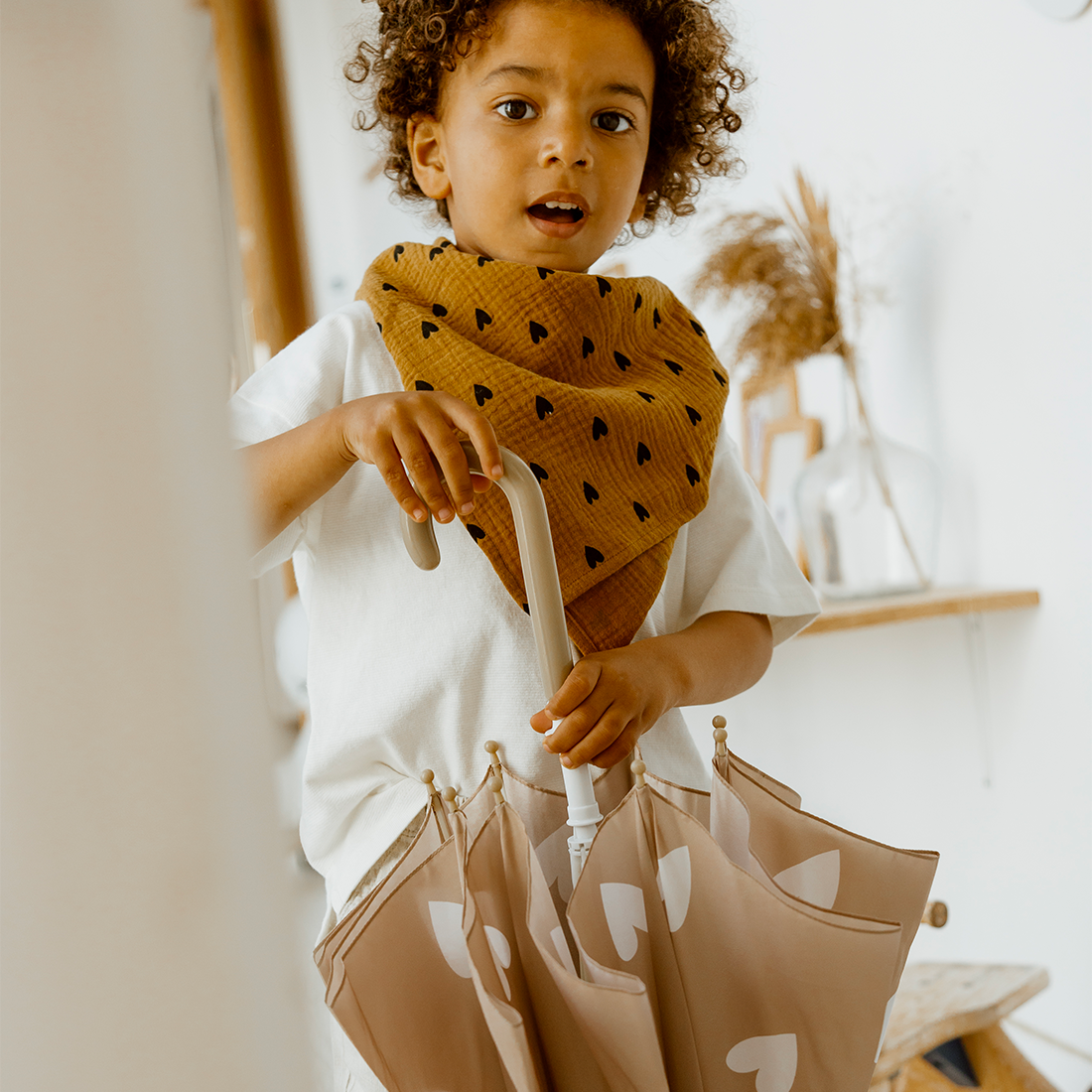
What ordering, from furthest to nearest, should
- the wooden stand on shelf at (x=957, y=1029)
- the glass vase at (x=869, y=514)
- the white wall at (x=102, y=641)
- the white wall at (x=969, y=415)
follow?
the glass vase at (x=869, y=514) < the white wall at (x=969, y=415) < the wooden stand on shelf at (x=957, y=1029) < the white wall at (x=102, y=641)

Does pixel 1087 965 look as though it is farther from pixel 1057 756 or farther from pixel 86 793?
pixel 86 793

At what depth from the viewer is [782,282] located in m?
1.46

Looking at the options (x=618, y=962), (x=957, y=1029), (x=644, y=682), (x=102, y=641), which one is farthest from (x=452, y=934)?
(x=957, y=1029)

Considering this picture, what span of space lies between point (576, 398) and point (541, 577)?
0.50 ft

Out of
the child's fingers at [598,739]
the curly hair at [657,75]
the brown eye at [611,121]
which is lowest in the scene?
A: the child's fingers at [598,739]

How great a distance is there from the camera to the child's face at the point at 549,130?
0.59 metres

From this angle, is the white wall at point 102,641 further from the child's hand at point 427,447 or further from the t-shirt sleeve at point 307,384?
the t-shirt sleeve at point 307,384

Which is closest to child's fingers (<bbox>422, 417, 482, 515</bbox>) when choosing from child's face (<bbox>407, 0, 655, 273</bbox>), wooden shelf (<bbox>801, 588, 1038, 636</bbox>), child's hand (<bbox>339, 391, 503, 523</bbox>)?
child's hand (<bbox>339, 391, 503, 523</bbox>)

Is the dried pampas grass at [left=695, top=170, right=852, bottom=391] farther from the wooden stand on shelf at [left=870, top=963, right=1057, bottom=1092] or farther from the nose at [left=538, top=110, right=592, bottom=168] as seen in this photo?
the nose at [left=538, top=110, right=592, bottom=168]

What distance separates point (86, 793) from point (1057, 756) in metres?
1.33

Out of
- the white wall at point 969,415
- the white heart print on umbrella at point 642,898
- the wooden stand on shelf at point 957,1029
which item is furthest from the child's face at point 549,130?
the wooden stand on shelf at point 957,1029

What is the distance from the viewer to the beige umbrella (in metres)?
0.38

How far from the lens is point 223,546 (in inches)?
6.6

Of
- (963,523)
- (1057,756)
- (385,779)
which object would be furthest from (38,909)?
(963,523)
